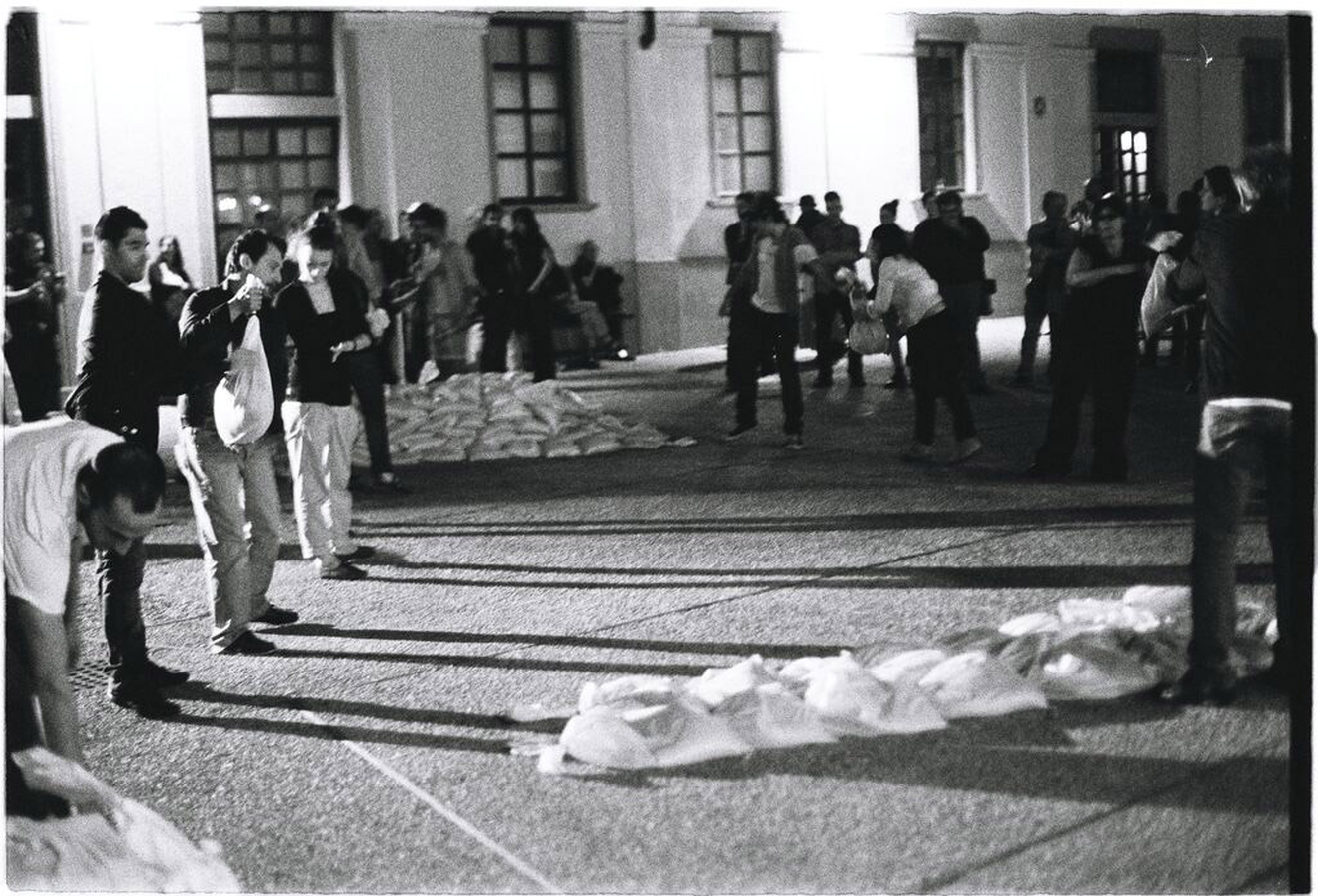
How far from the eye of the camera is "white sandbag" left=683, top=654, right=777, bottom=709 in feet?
19.0

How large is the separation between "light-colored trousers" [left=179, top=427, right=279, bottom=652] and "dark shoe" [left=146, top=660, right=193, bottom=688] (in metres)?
0.42

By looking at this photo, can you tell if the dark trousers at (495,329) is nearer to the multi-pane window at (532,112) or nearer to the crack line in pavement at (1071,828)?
the multi-pane window at (532,112)

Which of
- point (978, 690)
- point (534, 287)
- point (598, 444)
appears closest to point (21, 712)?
point (978, 690)

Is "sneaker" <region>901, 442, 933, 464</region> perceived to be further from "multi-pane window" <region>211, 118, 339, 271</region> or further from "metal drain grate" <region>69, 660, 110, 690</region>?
"multi-pane window" <region>211, 118, 339, 271</region>

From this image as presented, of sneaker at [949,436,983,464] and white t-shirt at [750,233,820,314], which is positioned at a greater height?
white t-shirt at [750,233,820,314]

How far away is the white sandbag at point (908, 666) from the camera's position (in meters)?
5.89

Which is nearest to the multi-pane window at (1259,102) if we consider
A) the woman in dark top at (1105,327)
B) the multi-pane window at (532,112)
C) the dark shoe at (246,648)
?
the woman in dark top at (1105,327)

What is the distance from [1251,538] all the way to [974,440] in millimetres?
2914

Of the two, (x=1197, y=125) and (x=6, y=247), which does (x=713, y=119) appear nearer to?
(x=1197, y=125)

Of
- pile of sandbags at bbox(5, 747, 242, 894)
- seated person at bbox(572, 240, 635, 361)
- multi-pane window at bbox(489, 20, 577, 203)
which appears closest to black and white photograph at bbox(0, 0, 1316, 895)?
pile of sandbags at bbox(5, 747, 242, 894)

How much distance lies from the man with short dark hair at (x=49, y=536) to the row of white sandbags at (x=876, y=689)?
1.65 meters

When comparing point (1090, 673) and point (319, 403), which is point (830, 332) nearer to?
point (319, 403)

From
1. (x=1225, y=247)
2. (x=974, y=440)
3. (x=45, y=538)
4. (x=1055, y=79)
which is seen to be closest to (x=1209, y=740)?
(x=1225, y=247)

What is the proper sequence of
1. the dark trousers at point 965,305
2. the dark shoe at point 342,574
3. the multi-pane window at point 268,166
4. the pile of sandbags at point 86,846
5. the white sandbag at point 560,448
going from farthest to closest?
1. the multi-pane window at point 268,166
2. the dark trousers at point 965,305
3. the white sandbag at point 560,448
4. the dark shoe at point 342,574
5. the pile of sandbags at point 86,846
